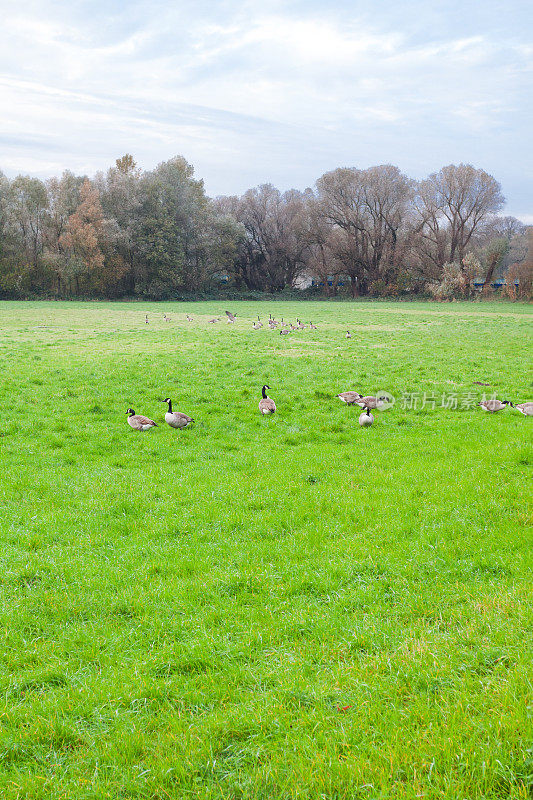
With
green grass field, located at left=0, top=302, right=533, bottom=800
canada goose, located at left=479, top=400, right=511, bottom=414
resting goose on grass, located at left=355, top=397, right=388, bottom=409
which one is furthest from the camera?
resting goose on grass, located at left=355, top=397, right=388, bottom=409

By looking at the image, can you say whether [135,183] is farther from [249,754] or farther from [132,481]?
[249,754]

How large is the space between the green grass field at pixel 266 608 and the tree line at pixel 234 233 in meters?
58.3

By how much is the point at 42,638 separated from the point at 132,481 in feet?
12.7

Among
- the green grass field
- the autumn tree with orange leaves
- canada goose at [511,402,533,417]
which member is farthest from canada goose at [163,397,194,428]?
the autumn tree with orange leaves

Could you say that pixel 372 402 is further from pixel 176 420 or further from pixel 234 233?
pixel 234 233

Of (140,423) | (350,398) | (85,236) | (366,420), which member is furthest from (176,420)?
(85,236)

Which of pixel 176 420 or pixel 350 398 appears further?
pixel 350 398

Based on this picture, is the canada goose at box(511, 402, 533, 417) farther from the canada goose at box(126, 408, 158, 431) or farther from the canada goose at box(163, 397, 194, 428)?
the canada goose at box(126, 408, 158, 431)

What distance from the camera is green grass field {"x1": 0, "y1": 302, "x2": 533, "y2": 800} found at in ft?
11.0

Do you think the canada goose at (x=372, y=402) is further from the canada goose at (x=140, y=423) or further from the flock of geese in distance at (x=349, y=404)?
the canada goose at (x=140, y=423)

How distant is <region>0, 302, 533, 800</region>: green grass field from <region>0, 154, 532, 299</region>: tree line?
58.3 metres

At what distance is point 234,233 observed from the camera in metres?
75.4

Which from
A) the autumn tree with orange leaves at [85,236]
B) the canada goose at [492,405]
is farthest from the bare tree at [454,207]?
the canada goose at [492,405]

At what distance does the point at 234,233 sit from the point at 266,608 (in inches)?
2952
